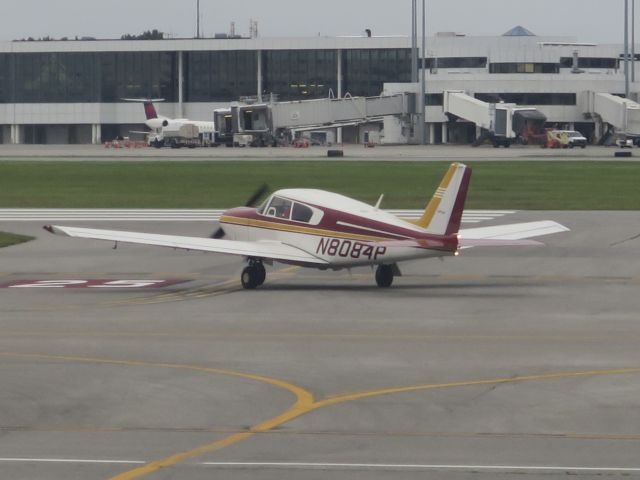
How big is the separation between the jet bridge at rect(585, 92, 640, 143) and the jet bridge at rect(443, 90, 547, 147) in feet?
23.9

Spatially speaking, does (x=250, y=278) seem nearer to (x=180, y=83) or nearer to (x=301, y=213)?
(x=301, y=213)

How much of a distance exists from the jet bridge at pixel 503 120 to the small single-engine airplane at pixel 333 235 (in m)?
98.8

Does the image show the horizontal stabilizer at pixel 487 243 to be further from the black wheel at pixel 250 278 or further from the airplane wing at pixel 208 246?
the black wheel at pixel 250 278

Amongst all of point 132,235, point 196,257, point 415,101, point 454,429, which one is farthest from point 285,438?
point 415,101

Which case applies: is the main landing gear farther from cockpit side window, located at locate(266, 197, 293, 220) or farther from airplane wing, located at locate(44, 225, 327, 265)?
cockpit side window, located at locate(266, 197, 293, 220)

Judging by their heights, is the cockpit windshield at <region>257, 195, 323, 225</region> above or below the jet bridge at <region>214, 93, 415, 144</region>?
A: below

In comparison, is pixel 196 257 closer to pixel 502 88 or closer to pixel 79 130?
pixel 502 88

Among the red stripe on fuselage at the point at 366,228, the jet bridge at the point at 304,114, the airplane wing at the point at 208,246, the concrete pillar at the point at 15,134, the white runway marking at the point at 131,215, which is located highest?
the jet bridge at the point at 304,114

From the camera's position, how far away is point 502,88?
144m

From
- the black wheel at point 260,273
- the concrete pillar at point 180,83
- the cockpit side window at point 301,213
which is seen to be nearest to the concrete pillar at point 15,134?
the concrete pillar at point 180,83

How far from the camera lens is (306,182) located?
71.8 m

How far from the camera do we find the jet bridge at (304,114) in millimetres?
134500

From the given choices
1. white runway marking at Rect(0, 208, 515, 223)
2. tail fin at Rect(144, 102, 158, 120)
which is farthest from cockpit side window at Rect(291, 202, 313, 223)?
tail fin at Rect(144, 102, 158, 120)

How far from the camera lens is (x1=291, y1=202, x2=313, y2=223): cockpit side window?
3040cm
